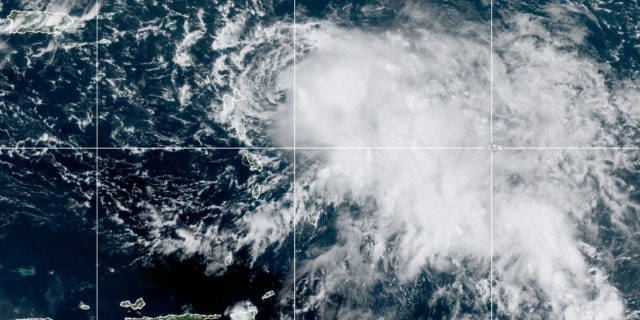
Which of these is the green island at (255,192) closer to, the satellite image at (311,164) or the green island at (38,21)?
the satellite image at (311,164)

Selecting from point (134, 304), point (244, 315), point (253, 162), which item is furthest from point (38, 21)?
point (244, 315)

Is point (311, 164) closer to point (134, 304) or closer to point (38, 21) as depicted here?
point (134, 304)

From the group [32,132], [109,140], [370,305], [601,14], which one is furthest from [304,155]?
[601,14]

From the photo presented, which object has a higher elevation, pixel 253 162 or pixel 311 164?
pixel 253 162

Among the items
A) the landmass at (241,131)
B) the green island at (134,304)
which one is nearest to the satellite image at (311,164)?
the green island at (134,304)

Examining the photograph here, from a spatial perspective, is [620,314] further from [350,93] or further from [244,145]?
[244,145]
